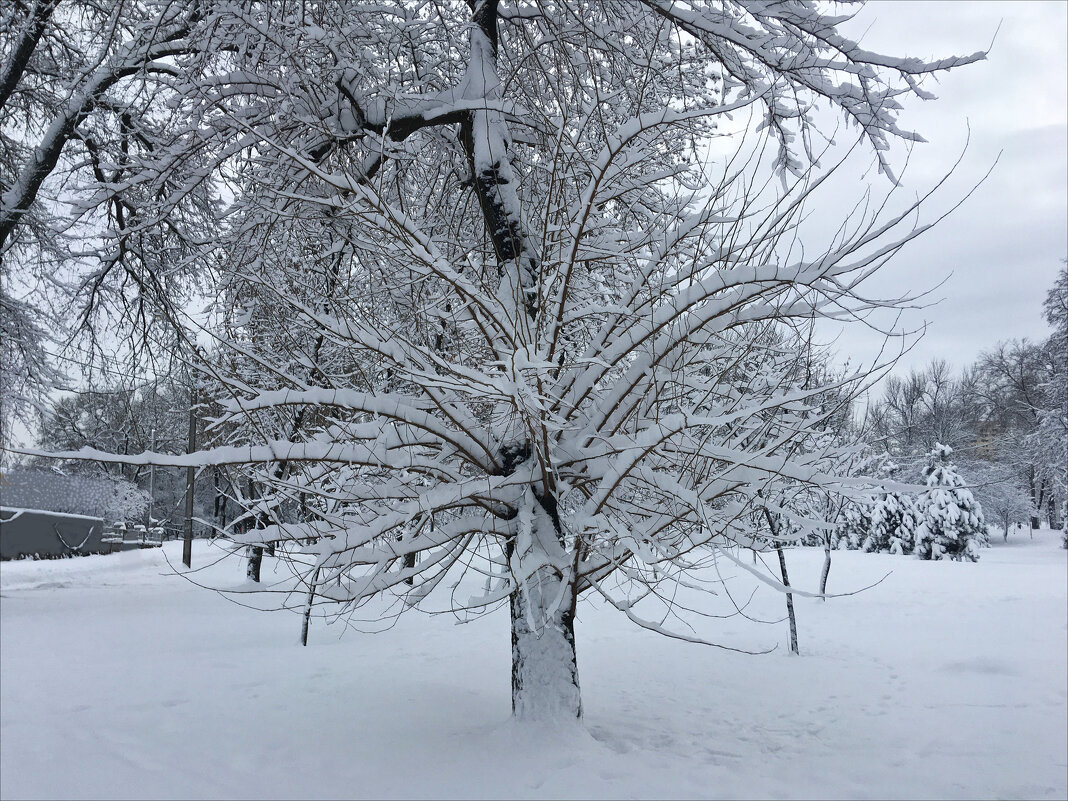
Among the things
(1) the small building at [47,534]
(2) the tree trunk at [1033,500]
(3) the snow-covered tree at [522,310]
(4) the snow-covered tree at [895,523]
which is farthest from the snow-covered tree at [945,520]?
(1) the small building at [47,534]

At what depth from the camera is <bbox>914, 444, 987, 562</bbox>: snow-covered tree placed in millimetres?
20125

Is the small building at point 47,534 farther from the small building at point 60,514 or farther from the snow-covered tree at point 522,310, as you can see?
the snow-covered tree at point 522,310

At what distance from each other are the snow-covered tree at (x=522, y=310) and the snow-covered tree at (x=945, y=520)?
18.5m

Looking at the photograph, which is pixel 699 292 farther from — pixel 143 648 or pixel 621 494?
pixel 143 648

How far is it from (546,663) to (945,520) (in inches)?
798

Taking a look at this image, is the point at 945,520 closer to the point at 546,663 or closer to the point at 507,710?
the point at 507,710

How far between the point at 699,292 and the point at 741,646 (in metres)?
6.86

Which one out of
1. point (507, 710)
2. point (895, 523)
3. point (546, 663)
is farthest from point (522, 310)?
point (895, 523)

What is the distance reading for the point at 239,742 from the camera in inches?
176

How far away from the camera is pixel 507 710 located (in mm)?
4922

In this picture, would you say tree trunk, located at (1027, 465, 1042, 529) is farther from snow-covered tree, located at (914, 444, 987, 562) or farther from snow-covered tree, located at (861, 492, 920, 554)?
snow-covered tree, located at (914, 444, 987, 562)

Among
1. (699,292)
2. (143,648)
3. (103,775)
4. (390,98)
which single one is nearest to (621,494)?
(699,292)

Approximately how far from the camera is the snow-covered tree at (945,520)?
20.1m

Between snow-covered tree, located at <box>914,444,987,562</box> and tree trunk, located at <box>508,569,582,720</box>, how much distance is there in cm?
1956
